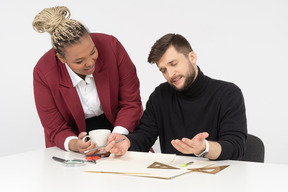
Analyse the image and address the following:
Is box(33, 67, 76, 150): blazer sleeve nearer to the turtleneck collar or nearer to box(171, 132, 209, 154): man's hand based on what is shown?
the turtleneck collar

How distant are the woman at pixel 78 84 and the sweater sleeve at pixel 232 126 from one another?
1.67 feet

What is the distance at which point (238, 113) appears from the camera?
1.84m

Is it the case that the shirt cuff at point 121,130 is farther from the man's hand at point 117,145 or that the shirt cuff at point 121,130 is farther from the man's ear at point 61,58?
the man's ear at point 61,58

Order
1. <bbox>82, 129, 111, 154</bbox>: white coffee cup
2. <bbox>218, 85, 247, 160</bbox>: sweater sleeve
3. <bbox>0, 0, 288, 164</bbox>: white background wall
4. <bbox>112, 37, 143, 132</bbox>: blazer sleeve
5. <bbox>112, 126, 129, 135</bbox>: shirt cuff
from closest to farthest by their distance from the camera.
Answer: <bbox>218, 85, 247, 160</bbox>: sweater sleeve < <bbox>82, 129, 111, 154</bbox>: white coffee cup < <bbox>112, 126, 129, 135</bbox>: shirt cuff < <bbox>112, 37, 143, 132</bbox>: blazer sleeve < <bbox>0, 0, 288, 164</bbox>: white background wall

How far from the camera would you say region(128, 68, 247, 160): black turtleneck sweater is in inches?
72.2

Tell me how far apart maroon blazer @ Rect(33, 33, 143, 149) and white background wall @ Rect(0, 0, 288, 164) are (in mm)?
1364

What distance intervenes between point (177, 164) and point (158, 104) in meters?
0.58

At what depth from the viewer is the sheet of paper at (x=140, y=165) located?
1467 millimetres

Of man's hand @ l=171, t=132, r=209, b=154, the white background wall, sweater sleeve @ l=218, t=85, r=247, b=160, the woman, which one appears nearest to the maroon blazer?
the woman

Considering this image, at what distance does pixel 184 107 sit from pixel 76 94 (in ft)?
1.84

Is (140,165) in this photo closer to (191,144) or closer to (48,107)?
(191,144)

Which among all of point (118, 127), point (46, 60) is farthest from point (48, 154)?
point (46, 60)

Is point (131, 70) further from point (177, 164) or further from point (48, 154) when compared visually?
point (177, 164)

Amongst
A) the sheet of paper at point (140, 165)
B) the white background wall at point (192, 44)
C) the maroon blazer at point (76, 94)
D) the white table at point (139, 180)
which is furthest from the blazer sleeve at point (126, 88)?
the white background wall at point (192, 44)
